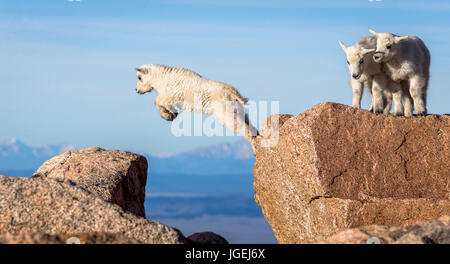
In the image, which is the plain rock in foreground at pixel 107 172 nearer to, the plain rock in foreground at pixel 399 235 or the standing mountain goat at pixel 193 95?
the standing mountain goat at pixel 193 95

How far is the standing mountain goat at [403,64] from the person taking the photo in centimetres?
1452

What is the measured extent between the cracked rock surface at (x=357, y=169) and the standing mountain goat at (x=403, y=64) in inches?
64.9

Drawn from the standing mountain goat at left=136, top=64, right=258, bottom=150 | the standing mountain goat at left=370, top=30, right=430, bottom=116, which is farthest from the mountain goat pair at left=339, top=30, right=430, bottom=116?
the standing mountain goat at left=136, top=64, right=258, bottom=150

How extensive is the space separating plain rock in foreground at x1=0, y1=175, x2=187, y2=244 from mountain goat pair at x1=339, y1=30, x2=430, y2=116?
685cm

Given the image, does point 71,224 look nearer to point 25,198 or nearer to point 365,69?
point 25,198

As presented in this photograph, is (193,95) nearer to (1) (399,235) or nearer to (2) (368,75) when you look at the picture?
(2) (368,75)

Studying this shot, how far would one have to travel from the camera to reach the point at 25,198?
34.1ft

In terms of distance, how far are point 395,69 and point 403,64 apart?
0.22 metres

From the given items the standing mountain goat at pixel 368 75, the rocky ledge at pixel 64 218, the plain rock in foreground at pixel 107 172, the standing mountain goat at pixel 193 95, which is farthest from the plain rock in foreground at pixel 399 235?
the plain rock in foreground at pixel 107 172

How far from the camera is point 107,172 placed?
14234 millimetres
